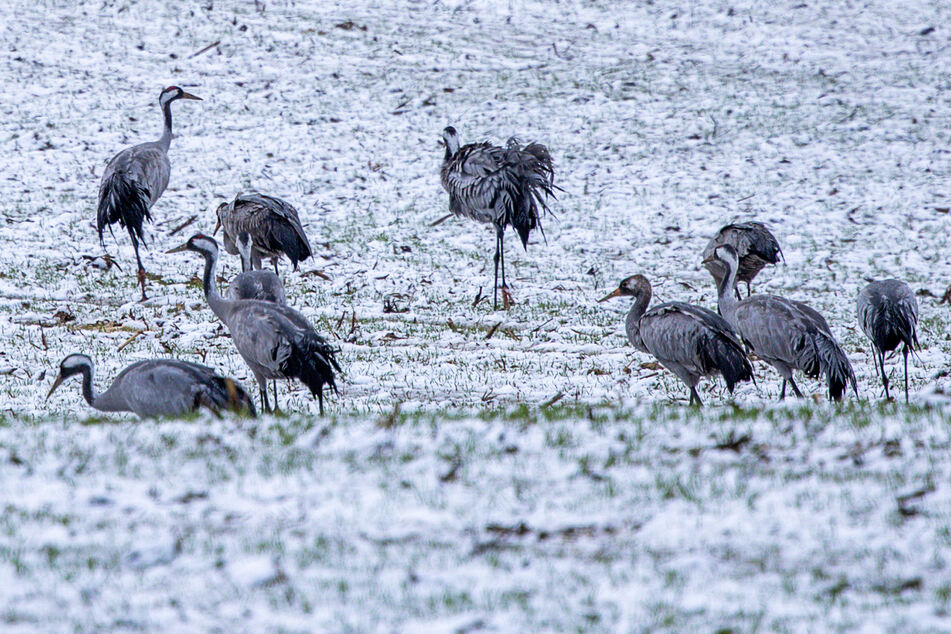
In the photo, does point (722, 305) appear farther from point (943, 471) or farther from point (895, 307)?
point (943, 471)

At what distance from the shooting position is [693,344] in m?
9.45

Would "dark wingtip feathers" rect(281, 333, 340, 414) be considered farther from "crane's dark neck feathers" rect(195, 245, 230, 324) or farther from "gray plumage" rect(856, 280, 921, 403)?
"gray plumage" rect(856, 280, 921, 403)

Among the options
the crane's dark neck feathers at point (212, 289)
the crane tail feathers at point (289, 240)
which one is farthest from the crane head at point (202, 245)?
the crane tail feathers at point (289, 240)

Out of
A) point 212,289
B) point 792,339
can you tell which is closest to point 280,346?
point 212,289

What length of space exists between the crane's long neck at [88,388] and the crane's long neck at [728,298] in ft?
19.8

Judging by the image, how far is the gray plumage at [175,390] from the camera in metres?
7.80

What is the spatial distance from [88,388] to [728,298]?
249 inches

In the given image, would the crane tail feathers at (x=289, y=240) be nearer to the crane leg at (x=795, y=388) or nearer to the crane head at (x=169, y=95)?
the crane head at (x=169, y=95)

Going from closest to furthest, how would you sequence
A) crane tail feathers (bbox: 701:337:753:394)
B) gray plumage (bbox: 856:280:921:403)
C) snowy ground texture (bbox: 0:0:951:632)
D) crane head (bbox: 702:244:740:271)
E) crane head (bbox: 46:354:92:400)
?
snowy ground texture (bbox: 0:0:951:632), crane head (bbox: 46:354:92:400), crane tail feathers (bbox: 701:337:753:394), gray plumage (bbox: 856:280:921:403), crane head (bbox: 702:244:740:271)

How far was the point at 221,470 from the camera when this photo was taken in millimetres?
5875

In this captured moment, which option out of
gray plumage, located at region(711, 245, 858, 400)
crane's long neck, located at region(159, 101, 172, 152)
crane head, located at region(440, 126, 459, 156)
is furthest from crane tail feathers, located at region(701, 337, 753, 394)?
crane's long neck, located at region(159, 101, 172, 152)

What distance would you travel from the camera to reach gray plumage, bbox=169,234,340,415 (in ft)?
28.4

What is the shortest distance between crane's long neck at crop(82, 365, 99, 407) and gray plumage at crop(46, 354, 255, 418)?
615 mm

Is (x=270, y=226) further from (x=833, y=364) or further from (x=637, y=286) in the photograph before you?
(x=833, y=364)
